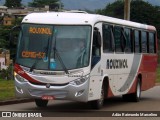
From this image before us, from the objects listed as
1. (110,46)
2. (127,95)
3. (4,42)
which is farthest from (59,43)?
(4,42)

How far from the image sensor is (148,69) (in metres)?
24.3

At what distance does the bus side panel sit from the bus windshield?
7220 millimetres

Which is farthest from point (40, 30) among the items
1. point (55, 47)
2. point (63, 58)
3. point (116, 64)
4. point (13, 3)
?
point (13, 3)

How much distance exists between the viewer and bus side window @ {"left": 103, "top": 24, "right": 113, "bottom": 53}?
17891 mm

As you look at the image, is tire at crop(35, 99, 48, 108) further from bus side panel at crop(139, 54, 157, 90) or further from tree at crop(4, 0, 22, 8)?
tree at crop(4, 0, 22, 8)

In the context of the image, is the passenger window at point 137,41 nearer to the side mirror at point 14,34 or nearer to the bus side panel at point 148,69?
the bus side panel at point 148,69

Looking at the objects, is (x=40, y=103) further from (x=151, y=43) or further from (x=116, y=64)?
(x=151, y=43)

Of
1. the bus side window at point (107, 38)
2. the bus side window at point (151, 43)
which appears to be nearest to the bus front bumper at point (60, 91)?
the bus side window at point (107, 38)

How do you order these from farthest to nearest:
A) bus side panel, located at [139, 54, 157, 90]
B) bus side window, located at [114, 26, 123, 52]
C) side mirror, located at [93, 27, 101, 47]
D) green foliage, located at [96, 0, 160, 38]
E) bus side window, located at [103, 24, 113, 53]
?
green foliage, located at [96, 0, 160, 38], bus side panel, located at [139, 54, 157, 90], bus side window, located at [114, 26, 123, 52], bus side window, located at [103, 24, 113, 53], side mirror, located at [93, 27, 101, 47]

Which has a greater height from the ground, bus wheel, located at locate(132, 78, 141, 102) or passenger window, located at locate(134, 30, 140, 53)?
passenger window, located at locate(134, 30, 140, 53)

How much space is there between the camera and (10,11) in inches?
6191

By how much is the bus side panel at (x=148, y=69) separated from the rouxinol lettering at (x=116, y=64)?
269 centimetres

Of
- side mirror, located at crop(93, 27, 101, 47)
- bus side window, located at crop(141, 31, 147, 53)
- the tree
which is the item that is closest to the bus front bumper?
side mirror, located at crop(93, 27, 101, 47)

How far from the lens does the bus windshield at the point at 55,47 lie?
16.0 m
